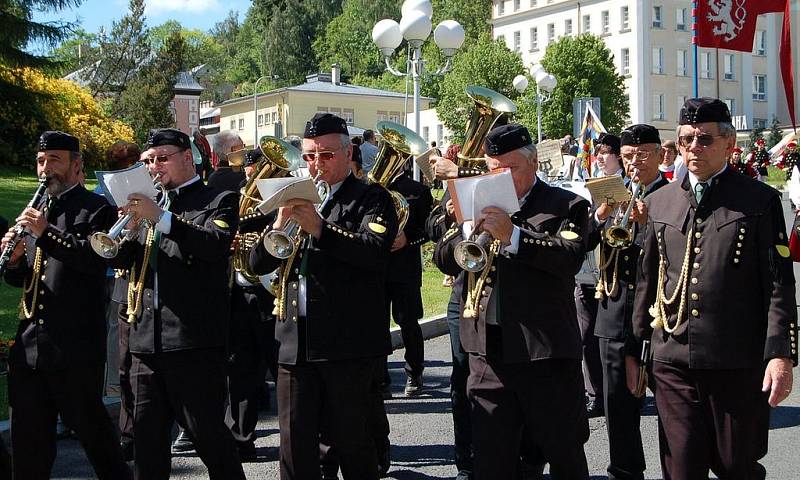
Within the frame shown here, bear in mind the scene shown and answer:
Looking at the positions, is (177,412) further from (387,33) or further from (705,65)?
(705,65)

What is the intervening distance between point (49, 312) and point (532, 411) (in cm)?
274

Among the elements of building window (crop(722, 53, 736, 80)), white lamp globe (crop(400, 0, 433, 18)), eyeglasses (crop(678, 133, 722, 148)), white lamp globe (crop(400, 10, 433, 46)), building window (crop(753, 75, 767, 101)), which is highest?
building window (crop(722, 53, 736, 80))

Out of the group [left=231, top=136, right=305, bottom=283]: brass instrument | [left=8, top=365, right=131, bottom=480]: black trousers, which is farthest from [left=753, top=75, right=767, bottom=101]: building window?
[left=8, top=365, right=131, bottom=480]: black trousers

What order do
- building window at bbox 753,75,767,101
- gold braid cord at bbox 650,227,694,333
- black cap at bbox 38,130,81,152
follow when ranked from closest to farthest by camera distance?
1. gold braid cord at bbox 650,227,694,333
2. black cap at bbox 38,130,81,152
3. building window at bbox 753,75,767,101

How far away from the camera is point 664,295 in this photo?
506 centimetres

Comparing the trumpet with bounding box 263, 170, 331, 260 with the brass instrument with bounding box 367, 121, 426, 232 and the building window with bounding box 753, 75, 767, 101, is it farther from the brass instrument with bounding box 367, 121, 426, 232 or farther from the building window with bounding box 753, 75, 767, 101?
the building window with bounding box 753, 75, 767, 101

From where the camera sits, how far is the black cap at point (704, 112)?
4.95 meters

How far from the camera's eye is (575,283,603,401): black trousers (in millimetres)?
7918

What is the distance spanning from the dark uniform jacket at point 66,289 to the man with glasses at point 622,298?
2.83 meters

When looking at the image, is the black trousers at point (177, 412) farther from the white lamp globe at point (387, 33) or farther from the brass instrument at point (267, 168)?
the white lamp globe at point (387, 33)

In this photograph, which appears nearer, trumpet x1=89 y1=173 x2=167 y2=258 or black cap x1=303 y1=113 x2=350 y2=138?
trumpet x1=89 y1=173 x2=167 y2=258

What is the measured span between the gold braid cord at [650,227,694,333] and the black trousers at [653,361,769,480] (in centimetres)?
24

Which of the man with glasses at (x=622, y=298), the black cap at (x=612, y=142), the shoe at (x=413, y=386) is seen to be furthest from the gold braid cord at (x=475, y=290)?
the shoe at (x=413, y=386)

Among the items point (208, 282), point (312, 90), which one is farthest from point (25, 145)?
point (312, 90)
